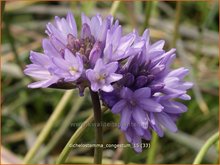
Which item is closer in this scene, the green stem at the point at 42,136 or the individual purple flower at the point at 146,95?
the individual purple flower at the point at 146,95

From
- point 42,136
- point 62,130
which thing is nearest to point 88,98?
point 62,130

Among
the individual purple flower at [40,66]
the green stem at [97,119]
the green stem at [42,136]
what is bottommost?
the green stem at [42,136]

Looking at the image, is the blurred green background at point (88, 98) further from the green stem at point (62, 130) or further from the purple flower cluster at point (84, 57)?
the purple flower cluster at point (84, 57)

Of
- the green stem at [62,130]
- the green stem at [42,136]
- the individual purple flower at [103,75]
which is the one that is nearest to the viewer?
the individual purple flower at [103,75]

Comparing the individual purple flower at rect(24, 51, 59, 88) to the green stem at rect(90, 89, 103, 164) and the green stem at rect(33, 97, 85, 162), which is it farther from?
the green stem at rect(33, 97, 85, 162)

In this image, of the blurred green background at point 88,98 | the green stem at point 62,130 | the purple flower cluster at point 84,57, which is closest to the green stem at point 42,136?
the blurred green background at point 88,98

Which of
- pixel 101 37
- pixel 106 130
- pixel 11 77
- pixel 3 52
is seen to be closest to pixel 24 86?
pixel 11 77

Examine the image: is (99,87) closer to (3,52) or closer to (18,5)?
(3,52)
